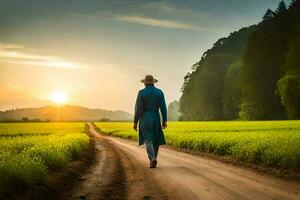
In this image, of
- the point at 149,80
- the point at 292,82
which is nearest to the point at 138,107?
the point at 149,80

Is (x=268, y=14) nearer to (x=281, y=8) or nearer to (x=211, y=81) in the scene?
(x=281, y=8)

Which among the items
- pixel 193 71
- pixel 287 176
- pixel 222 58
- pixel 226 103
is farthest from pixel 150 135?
pixel 193 71

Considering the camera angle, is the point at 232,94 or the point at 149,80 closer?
the point at 149,80

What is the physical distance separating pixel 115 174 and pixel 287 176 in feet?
16.2

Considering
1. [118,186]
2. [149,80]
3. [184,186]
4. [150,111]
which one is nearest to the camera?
[184,186]

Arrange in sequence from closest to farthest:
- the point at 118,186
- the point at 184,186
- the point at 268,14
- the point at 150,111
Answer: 1. the point at 184,186
2. the point at 118,186
3. the point at 150,111
4. the point at 268,14

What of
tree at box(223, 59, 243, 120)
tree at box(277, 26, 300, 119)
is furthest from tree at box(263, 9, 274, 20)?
tree at box(277, 26, 300, 119)

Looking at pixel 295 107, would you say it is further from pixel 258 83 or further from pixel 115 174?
pixel 115 174

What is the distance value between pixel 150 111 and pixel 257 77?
8022 cm

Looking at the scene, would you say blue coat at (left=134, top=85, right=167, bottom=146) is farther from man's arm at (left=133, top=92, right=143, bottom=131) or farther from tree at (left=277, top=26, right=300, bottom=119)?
tree at (left=277, top=26, right=300, bottom=119)

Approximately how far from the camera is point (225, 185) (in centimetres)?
1003

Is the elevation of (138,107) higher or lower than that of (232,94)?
lower

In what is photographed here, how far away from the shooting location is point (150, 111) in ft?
50.3

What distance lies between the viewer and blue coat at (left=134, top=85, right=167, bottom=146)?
49.8 ft
